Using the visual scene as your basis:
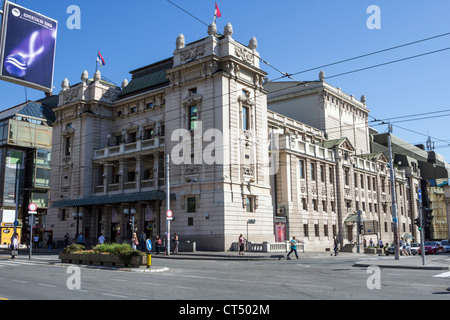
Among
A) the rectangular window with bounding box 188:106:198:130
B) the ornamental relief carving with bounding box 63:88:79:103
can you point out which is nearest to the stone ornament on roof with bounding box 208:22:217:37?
the rectangular window with bounding box 188:106:198:130

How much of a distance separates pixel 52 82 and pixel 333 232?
159 ft

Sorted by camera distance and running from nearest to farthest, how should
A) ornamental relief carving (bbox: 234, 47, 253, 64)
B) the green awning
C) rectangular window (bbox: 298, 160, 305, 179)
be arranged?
the green awning
ornamental relief carving (bbox: 234, 47, 253, 64)
rectangular window (bbox: 298, 160, 305, 179)

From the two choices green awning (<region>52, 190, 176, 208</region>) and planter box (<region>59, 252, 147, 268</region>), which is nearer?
planter box (<region>59, 252, 147, 268</region>)

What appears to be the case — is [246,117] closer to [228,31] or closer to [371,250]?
[228,31]

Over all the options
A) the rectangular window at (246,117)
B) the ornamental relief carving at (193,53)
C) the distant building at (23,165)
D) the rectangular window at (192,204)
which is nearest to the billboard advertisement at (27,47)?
the rectangular window at (192,204)

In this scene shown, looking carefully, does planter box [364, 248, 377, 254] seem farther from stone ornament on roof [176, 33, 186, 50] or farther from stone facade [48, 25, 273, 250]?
stone ornament on roof [176, 33, 186, 50]

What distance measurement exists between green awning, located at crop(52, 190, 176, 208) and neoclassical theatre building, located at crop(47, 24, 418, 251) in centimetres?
15

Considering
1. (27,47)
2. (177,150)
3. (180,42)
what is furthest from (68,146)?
(27,47)

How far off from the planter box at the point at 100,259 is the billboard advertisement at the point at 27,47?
13532 millimetres

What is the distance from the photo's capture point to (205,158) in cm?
3969

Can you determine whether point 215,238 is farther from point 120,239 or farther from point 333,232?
point 333,232

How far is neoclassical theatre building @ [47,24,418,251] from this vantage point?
39.9 meters

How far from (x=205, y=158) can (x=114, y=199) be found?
472 inches
